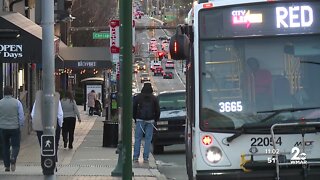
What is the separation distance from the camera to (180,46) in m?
8.21

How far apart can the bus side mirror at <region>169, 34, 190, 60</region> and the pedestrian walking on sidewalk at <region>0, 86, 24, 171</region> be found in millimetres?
5624

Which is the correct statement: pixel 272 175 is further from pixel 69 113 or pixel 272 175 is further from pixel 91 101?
pixel 91 101

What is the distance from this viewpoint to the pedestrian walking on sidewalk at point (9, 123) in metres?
13.0

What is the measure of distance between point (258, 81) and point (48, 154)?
9.19 ft

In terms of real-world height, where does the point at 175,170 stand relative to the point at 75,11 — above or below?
below

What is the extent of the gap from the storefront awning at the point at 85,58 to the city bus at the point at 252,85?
17.6 m

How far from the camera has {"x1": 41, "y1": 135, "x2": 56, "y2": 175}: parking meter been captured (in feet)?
27.0

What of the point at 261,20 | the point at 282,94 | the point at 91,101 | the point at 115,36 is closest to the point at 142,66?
the point at 91,101

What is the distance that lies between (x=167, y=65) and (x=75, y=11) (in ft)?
237

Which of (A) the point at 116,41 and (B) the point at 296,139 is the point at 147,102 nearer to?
(A) the point at 116,41

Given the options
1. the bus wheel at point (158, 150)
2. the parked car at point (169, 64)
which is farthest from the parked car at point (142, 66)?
the bus wheel at point (158, 150)

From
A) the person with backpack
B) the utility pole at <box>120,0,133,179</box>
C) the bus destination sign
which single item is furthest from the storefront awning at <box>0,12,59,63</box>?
the bus destination sign

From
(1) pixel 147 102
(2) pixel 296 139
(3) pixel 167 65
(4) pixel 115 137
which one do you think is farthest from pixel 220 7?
(3) pixel 167 65

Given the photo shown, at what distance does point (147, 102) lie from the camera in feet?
50.6
